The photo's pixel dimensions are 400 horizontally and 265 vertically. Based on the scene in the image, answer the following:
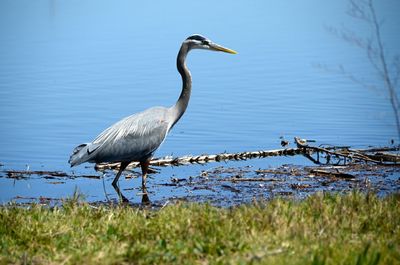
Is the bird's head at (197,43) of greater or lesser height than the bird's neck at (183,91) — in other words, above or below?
above

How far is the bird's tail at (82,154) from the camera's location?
32.3 feet

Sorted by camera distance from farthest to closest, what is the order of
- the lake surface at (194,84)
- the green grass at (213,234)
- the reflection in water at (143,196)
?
Answer: 1. the lake surface at (194,84)
2. the reflection in water at (143,196)
3. the green grass at (213,234)

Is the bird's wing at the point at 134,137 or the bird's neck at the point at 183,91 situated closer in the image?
the bird's wing at the point at 134,137

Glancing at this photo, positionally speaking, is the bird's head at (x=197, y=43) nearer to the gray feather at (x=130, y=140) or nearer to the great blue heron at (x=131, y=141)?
the great blue heron at (x=131, y=141)

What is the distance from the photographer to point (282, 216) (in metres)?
5.89

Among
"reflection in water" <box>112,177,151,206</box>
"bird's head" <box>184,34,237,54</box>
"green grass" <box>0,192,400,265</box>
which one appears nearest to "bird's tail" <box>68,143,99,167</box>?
"reflection in water" <box>112,177,151,206</box>

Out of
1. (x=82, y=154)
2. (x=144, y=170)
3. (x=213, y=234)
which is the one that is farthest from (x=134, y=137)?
(x=213, y=234)

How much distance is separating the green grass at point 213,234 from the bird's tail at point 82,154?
3191mm

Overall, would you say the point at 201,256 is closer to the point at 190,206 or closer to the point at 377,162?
the point at 190,206

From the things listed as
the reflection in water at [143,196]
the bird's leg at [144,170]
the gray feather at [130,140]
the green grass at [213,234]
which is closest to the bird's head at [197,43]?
the gray feather at [130,140]

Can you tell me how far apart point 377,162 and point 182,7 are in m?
17.7

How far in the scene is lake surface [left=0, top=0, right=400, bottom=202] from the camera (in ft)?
41.2

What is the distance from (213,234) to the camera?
220 inches

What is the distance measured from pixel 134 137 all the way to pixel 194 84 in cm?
586
